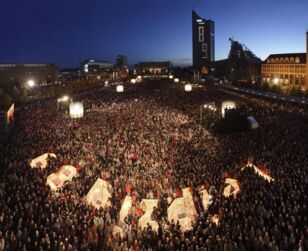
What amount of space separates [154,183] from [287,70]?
206 ft

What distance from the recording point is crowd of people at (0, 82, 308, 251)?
10508 mm

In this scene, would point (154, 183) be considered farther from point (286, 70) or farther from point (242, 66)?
point (242, 66)

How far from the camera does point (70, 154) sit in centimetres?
1980

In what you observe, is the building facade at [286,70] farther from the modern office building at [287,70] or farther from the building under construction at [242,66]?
the building under construction at [242,66]

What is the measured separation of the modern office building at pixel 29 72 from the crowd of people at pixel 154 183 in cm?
7868

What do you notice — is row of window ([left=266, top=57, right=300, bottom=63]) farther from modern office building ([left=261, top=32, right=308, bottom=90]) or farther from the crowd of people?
the crowd of people

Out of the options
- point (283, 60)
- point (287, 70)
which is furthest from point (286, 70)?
point (283, 60)

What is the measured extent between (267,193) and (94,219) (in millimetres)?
5956

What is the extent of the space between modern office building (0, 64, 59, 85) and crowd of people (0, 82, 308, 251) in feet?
258

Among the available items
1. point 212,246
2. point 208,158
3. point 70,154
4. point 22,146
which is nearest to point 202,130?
point 208,158

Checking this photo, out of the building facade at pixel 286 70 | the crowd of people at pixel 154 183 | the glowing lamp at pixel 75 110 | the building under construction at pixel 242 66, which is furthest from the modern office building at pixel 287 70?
the crowd of people at pixel 154 183

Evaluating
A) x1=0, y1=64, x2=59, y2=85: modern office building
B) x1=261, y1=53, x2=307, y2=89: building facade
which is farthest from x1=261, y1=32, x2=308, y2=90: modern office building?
x1=0, y1=64, x2=59, y2=85: modern office building

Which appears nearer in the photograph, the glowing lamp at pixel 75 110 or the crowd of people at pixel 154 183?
the crowd of people at pixel 154 183

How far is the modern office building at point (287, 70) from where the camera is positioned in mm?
65875
